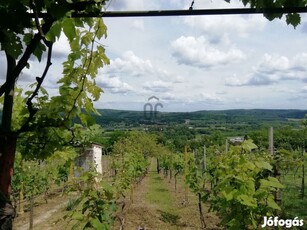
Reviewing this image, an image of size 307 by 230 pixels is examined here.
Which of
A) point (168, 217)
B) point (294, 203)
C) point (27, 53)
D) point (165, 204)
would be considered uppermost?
point (27, 53)

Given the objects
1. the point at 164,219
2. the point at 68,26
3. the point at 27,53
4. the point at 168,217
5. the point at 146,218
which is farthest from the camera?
the point at 168,217

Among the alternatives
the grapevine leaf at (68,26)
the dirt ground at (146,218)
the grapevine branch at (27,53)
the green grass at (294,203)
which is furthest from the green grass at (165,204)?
the grapevine leaf at (68,26)

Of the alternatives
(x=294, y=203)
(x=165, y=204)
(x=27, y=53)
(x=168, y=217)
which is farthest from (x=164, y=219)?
(x=27, y=53)

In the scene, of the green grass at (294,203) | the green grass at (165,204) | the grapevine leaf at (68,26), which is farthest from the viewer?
the green grass at (165,204)

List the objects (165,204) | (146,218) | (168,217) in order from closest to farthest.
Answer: (146,218) < (168,217) < (165,204)

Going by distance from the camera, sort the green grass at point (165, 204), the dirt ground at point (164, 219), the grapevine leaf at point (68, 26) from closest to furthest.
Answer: the grapevine leaf at point (68, 26), the dirt ground at point (164, 219), the green grass at point (165, 204)

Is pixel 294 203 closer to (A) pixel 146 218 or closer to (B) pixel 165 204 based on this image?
(B) pixel 165 204

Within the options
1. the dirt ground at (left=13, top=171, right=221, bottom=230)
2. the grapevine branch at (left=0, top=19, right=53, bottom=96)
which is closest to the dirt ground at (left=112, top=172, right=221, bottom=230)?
the dirt ground at (left=13, top=171, right=221, bottom=230)

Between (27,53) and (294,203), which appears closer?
(27,53)

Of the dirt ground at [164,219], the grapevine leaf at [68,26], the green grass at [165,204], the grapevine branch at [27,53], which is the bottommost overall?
the green grass at [165,204]

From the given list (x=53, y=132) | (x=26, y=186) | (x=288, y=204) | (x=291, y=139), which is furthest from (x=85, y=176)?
(x=291, y=139)

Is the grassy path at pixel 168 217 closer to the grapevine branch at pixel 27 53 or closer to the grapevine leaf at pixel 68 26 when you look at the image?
the grapevine branch at pixel 27 53

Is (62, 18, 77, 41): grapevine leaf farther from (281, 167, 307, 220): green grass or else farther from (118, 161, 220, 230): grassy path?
(281, 167, 307, 220): green grass

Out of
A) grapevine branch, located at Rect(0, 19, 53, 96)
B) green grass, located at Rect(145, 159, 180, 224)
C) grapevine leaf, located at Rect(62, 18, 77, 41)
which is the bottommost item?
green grass, located at Rect(145, 159, 180, 224)
